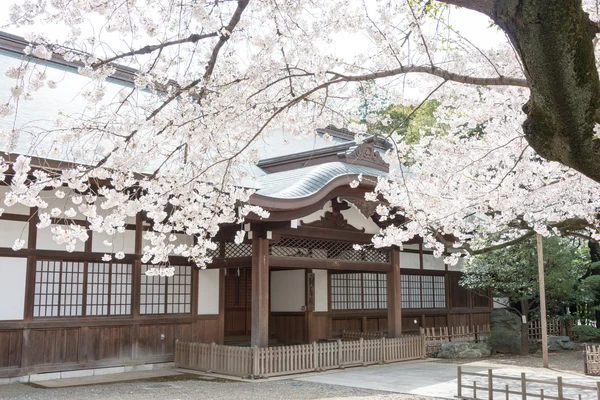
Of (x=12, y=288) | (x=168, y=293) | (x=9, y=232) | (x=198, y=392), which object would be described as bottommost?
(x=198, y=392)

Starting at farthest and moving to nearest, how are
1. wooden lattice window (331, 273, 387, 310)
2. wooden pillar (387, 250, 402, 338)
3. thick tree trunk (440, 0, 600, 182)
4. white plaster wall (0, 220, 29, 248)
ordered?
wooden lattice window (331, 273, 387, 310)
wooden pillar (387, 250, 402, 338)
white plaster wall (0, 220, 29, 248)
thick tree trunk (440, 0, 600, 182)

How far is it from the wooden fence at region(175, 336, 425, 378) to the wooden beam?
1691mm

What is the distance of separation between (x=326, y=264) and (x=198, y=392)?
4.56m

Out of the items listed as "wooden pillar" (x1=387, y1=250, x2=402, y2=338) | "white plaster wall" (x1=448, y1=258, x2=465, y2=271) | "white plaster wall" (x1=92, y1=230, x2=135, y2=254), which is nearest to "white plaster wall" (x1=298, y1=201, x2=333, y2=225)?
"wooden pillar" (x1=387, y1=250, x2=402, y2=338)

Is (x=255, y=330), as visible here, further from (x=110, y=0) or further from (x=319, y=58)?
(x=110, y=0)

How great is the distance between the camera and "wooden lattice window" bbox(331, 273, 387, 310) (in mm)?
16328

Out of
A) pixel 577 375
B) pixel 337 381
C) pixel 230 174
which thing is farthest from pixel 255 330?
pixel 577 375

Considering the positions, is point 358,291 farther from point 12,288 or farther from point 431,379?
point 12,288

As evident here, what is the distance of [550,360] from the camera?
48.0ft

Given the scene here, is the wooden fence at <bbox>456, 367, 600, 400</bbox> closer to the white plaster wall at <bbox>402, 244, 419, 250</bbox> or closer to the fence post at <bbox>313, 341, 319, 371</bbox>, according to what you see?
the fence post at <bbox>313, 341, 319, 371</bbox>

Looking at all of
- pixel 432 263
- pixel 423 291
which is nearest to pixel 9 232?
pixel 423 291

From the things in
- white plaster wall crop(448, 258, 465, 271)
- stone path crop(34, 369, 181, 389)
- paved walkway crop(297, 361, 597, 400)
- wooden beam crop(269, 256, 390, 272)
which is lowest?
paved walkway crop(297, 361, 597, 400)

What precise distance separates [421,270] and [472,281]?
5.37ft

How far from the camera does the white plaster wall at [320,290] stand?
1572 centimetres
